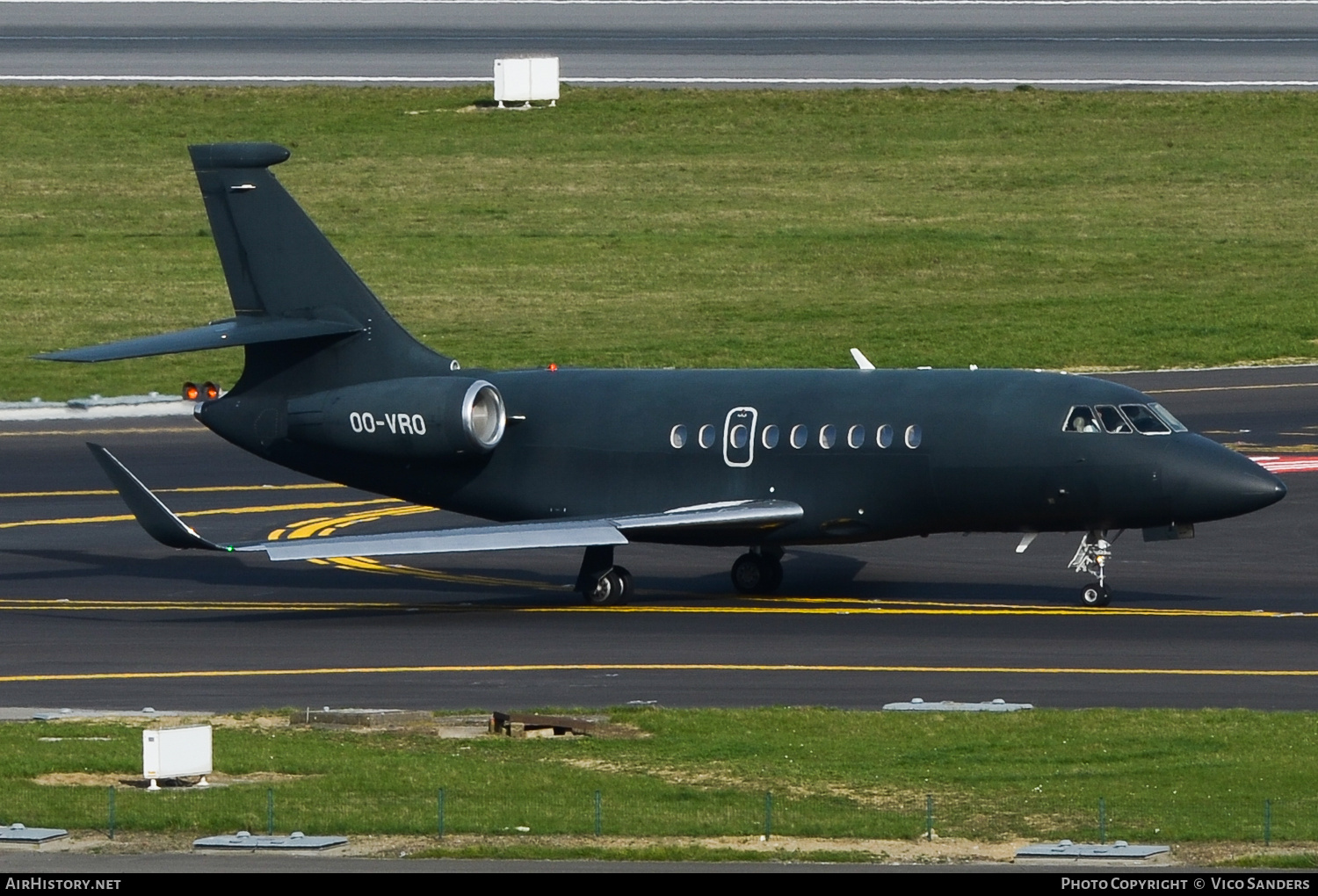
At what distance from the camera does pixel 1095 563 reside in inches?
1548

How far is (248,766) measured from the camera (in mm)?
27234

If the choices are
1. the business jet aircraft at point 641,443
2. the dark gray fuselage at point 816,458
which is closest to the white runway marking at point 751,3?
the business jet aircraft at point 641,443

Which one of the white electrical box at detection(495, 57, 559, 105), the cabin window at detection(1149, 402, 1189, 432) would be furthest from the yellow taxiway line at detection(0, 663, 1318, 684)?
the white electrical box at detection(495, 57, 559, 105)

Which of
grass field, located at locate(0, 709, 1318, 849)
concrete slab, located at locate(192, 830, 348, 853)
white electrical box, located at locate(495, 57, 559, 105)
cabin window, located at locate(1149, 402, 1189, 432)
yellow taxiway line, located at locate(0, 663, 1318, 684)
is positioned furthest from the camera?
white electrical box, located at locate(495, 57, 559, 105)

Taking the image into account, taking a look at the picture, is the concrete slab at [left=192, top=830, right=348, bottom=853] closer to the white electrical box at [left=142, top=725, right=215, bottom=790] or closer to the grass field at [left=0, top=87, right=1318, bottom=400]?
Result: the white electrical box at [left=142, top=725, right=215, bottom=790]

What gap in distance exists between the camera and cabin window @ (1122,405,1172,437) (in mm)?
38062

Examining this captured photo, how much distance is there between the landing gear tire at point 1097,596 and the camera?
1518 inches

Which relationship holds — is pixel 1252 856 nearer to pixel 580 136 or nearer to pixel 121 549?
pixel 121 549

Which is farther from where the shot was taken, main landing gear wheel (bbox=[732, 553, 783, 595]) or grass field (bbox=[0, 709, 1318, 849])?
main landing gear wheel (bbox=[732, 553, 783, 595])

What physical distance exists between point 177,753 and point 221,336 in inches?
620

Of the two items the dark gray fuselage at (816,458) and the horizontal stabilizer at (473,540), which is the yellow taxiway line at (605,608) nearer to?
the dark gray fuselage at (816,458)

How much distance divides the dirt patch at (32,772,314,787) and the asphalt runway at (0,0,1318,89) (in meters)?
72.5

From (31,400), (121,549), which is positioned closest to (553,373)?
(121,549)

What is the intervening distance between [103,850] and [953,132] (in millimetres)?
74750
